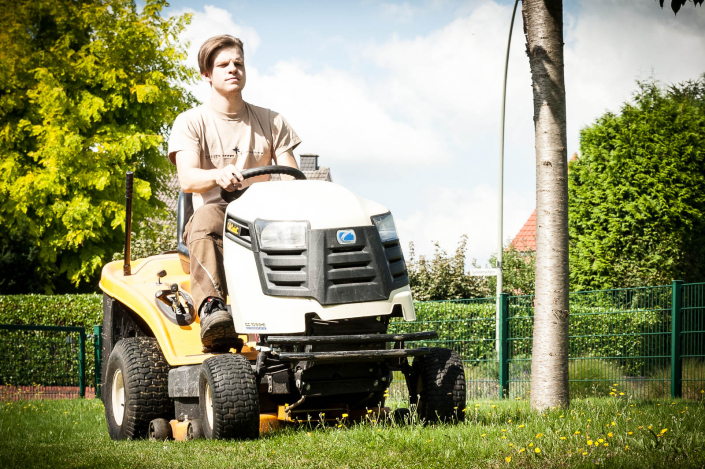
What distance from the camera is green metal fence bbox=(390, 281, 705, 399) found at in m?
8.75

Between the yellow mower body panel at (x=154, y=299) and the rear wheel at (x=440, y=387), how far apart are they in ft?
3.31

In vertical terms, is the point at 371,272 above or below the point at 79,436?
above

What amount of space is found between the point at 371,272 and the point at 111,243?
15293 mm

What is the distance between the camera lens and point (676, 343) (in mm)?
8773

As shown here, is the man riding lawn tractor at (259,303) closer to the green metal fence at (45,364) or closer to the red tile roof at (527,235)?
the green metal fence at (45,364)

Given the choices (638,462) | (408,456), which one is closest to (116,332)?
(408,456)

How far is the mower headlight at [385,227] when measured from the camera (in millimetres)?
4473

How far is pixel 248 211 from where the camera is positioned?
448 centimetres

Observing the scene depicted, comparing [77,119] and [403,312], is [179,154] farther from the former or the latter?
[77,119]

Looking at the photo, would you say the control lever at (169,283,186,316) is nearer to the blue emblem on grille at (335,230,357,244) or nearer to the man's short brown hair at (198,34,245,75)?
the blue emblem on grille at (335,230,357,244)

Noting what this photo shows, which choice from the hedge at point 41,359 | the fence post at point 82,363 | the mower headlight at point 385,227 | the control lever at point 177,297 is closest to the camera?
the mower headlight at point 385,227

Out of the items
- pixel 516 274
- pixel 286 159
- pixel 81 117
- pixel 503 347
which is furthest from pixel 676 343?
pixel 81 117

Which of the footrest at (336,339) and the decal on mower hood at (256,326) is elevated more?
the decal on mower hood at (256,326)

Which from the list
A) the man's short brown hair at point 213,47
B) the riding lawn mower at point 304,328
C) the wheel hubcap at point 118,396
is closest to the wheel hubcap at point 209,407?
the riding lawn mower at point 304,328
